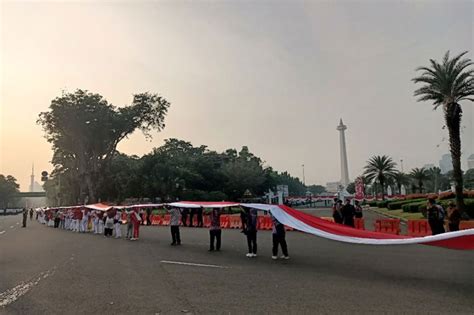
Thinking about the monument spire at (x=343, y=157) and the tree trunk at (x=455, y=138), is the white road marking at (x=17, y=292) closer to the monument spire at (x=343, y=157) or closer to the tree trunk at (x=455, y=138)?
the tree trunk at (x=455, y=138)

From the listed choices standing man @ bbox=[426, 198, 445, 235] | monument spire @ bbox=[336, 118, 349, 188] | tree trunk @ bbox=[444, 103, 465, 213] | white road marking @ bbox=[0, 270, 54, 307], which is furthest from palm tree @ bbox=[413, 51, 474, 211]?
monument spire @ bbox=[336, 118, 349, 188]

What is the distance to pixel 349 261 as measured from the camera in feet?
42.1

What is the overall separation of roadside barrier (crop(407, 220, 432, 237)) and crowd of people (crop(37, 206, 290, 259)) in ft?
23.7

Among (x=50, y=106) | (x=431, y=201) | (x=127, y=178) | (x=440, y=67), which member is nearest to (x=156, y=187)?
(x=127, y=178)

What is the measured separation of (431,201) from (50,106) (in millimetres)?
47800

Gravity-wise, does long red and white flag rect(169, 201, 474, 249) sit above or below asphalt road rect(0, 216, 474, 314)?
above

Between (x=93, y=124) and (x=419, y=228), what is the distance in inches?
1668

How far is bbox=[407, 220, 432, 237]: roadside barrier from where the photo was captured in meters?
19.6

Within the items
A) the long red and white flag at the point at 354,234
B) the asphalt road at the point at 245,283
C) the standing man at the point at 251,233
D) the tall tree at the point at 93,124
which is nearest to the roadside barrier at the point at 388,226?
the asphalt road at the point at 245,283

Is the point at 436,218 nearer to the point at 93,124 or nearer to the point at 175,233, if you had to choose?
the point at 175,233

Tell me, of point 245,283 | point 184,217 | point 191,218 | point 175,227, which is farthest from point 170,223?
point 184,217

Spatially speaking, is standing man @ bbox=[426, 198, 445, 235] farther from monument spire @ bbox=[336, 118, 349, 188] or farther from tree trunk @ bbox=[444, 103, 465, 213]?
monument spire @ bbox=[336, 118, 349, 188]

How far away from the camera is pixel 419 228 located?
1991 cm

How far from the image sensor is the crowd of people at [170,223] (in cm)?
1455
